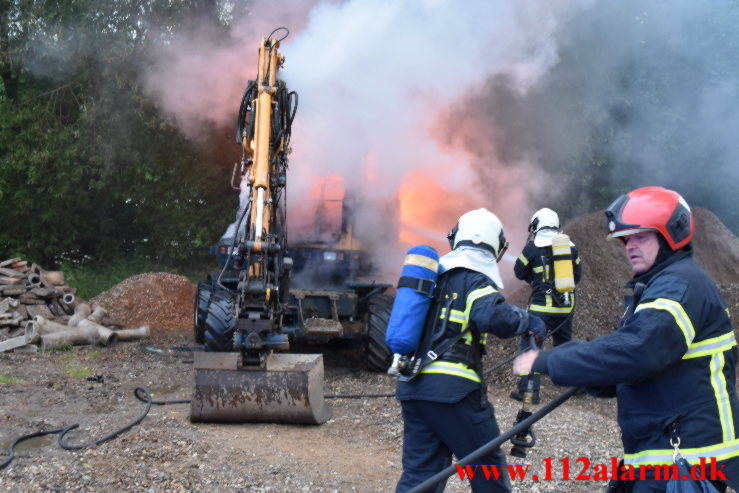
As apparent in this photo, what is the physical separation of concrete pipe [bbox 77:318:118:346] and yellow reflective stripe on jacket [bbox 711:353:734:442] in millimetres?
9527

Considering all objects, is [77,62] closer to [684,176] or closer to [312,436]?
[312,436]

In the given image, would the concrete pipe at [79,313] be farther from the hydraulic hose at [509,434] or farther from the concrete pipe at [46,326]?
the hydraulic hose at [509,434]

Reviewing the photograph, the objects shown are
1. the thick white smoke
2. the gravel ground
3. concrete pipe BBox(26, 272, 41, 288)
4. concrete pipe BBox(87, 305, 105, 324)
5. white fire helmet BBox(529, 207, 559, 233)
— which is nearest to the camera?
the gravel ground

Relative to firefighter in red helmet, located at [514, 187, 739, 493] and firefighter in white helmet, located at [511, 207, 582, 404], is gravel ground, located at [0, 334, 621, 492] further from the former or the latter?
firefighter in red helmet, located at [514, 187, 739, 493]

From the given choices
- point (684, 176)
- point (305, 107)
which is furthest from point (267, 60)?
point (684, 176)

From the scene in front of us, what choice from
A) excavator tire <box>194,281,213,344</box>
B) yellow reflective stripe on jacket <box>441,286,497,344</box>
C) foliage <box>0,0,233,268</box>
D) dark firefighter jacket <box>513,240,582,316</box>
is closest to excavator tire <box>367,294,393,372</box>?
dark firefighter jacket <box>513,240,582,316</box>

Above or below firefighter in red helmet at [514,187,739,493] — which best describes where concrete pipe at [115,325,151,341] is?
below

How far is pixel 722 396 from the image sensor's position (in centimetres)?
253

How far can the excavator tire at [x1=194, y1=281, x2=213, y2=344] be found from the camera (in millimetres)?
8359

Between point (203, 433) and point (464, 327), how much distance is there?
3.36m

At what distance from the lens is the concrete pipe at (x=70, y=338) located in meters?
9.80

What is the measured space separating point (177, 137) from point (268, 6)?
11.9 feet

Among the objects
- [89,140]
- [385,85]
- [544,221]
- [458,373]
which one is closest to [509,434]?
[458,373]

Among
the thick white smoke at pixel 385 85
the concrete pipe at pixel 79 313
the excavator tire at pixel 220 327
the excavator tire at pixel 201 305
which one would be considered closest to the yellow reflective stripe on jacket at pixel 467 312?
the excavator tire at pixel 220 327
